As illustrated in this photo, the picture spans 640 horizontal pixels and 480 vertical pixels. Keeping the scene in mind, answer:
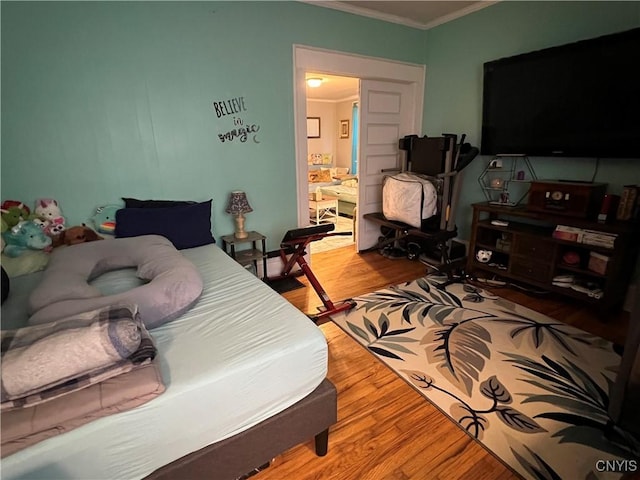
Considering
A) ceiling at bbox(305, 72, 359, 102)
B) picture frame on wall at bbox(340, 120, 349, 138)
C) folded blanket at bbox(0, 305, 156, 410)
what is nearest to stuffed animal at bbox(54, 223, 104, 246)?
folded blanket at bbox(0, 305, 156, 410)

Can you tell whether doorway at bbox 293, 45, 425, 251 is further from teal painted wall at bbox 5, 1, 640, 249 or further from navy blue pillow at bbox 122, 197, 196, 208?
navy blue pillow at bbox 122, 197, 196, 208

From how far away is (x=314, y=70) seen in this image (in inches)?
120

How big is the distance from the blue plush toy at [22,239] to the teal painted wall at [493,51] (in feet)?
12.8

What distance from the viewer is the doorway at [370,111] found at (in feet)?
10.0

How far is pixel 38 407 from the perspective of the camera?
81 centimetres

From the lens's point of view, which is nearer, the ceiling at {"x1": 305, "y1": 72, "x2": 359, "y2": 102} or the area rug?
the area rug

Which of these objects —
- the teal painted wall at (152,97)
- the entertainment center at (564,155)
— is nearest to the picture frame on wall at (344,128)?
the teal painted wall at (152,97)

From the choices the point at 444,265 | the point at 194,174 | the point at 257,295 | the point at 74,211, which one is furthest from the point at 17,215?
the point at 444,265

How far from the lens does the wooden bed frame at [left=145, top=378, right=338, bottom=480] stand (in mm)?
1019

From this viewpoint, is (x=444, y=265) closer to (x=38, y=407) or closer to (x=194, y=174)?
(x=194, y=174)

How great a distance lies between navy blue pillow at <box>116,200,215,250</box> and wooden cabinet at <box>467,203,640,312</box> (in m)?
2.56

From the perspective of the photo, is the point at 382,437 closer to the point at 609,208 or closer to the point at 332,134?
the point at 609,208

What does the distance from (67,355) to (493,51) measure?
155 inches

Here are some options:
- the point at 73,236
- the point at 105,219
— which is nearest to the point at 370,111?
the point at 105,219
